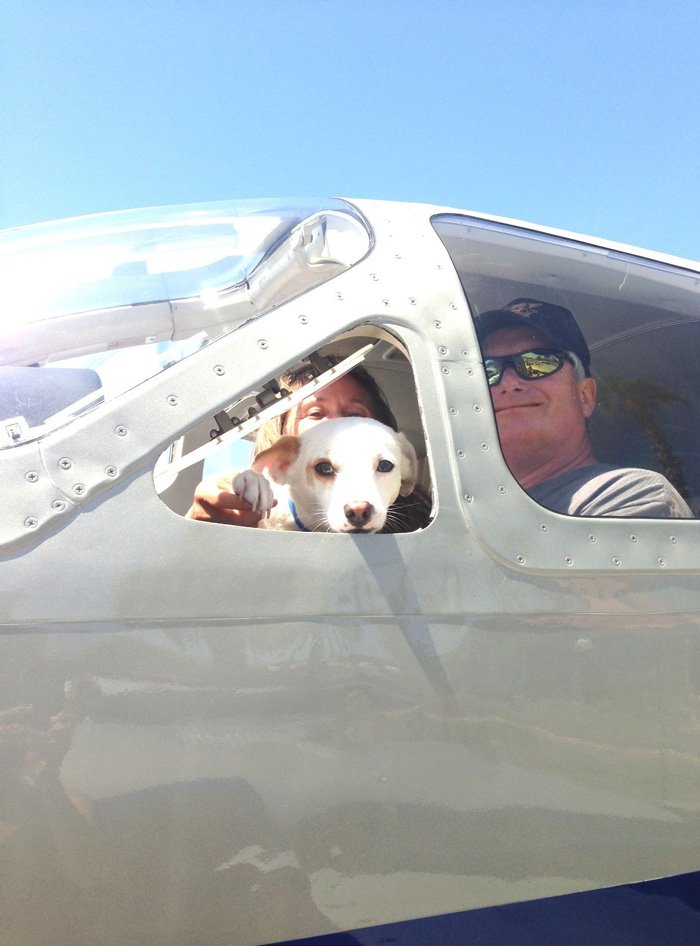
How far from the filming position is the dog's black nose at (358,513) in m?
1.93

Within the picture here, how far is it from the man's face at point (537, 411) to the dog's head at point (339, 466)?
0.36m

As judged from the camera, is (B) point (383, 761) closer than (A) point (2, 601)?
No

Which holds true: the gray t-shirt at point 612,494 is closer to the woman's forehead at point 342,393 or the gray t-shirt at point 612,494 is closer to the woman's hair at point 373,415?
the woman's hair at point 373,415

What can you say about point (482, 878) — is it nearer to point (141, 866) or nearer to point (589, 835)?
point (589, 835)

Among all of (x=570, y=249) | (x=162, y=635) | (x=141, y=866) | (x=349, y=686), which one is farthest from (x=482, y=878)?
(x=570, y=249)

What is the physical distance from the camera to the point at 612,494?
→ 86.7 inches

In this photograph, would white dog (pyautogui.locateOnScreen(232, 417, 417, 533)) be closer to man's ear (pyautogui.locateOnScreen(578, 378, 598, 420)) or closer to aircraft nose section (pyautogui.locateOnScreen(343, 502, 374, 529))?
aircraft nose section (pyautogui.locateOnScreen(343, 502, 374, 529))

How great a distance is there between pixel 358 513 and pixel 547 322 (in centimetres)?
84

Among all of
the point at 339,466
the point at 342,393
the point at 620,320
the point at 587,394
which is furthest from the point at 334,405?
the point at 620,320

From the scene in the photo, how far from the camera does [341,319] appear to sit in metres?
1.93

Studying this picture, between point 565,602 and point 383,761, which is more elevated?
point 565,602

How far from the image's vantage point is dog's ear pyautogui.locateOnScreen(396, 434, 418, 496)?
2383 mm

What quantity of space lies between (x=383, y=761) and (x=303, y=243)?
A: 1528mm

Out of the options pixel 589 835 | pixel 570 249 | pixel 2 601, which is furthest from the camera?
pixel 570 249
